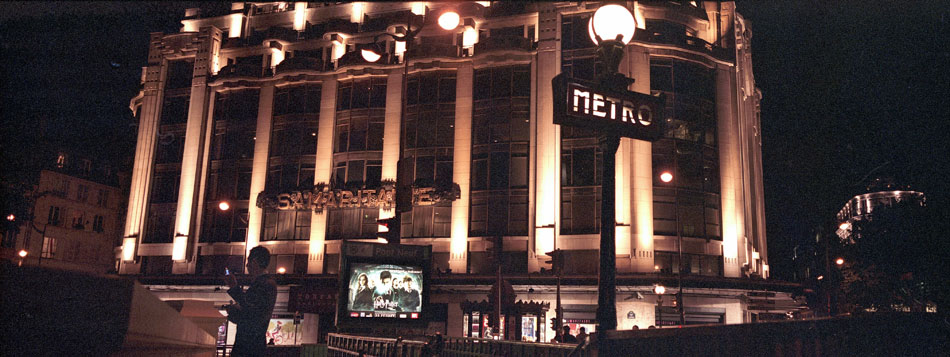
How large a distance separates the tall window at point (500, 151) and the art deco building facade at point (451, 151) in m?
0.10

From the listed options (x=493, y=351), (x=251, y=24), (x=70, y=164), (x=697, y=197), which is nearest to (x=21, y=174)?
(x=493, y=351)

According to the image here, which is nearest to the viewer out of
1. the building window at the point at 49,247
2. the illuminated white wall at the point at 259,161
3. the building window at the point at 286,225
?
the building window at the point at 286,225

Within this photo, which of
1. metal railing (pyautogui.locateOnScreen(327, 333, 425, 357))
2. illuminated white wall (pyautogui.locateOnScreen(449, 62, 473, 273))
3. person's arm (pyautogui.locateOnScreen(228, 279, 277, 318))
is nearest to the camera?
person's arm (pyautogui.locateOnScreen(228, 279, 277, 318))

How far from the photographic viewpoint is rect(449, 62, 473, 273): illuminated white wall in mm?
42256

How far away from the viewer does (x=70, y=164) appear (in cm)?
7044

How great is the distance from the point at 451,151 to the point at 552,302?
12027mm

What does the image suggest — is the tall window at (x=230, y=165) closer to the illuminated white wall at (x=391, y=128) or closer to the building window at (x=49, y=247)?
the illuminated white wall at (x=391, y=128)

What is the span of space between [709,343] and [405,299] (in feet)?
28.4

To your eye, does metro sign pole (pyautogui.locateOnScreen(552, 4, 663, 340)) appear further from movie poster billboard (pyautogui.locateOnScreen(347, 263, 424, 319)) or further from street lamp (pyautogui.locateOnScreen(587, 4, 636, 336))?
movie poster billboard (pyautogui.locateOnScreen(347, 263, 424, 319))

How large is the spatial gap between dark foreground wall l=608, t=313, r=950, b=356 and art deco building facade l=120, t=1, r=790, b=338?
28.8m

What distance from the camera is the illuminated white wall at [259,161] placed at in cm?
4703

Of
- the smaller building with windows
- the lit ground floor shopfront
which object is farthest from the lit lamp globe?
the smaller building with windows

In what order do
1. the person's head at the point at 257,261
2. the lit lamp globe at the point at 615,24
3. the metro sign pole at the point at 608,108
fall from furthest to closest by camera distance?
1. the lit lamp globe at the point at 615,24
2. the metro sign pole at the point at 608,108
3. the person's head at the point at 257,261

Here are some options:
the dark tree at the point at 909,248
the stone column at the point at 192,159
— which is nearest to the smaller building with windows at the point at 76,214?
the stone column at the point at 192,159
